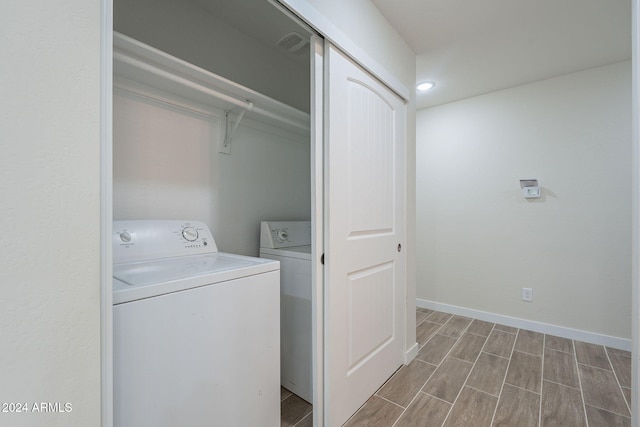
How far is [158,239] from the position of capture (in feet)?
4.41

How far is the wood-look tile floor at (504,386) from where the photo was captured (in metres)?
1.52

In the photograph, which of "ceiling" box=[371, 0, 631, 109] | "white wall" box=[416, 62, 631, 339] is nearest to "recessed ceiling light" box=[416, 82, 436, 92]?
"ceiling" box=[371, 0, 631, 109]

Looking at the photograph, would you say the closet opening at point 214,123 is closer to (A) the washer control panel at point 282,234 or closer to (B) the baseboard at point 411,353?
(A) the washer control panel at point 282,234

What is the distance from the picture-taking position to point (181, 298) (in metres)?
0.94

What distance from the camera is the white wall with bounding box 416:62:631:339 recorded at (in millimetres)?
2326

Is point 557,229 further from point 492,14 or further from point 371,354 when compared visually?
point 371,354

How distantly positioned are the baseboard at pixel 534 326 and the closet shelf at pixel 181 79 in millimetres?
2731

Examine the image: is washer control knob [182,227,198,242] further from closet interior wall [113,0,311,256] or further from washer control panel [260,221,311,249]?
washer control panel [260,221,311,249]

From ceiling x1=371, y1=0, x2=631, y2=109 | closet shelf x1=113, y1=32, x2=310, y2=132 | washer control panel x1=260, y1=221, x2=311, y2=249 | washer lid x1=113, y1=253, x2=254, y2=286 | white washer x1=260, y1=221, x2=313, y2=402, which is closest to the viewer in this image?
washer lid x1=113, y1=253, x2=254, y2=286

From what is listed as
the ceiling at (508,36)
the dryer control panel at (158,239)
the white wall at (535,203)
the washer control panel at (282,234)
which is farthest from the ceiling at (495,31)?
the dryer control panel at (158,239)

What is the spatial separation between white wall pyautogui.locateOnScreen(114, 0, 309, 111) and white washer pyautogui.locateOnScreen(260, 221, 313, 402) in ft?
3.53

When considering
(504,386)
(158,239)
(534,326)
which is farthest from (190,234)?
(534,326)
